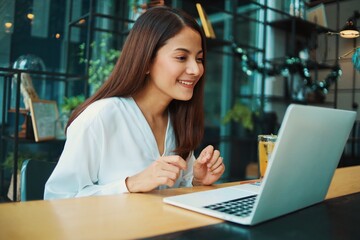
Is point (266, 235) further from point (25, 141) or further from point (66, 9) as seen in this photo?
point (66, 9)

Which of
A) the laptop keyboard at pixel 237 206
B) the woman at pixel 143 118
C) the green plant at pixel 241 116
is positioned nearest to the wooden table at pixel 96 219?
the laptop keyboard at pixel 237 206

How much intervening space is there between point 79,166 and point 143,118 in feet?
0.93

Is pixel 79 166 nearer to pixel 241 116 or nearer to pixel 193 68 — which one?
pixel 193 68

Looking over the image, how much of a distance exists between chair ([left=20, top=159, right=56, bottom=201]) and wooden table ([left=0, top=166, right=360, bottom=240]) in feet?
1.16

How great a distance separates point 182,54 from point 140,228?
783 mm

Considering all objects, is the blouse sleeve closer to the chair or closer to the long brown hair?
the chair

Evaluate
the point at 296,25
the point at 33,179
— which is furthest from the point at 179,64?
the point at 296,25

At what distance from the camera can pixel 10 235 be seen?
52cm

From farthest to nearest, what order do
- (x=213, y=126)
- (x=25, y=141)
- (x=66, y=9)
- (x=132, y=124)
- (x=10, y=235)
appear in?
(x=213, y=126) → (x=66, y=9) → (x=25, y=141) → (x=132, y=124) → (x=10, y=235)

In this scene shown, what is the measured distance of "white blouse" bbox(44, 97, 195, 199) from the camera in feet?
3.37

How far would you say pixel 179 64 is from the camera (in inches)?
49.7

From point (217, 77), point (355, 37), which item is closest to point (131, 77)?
point (355, 37)

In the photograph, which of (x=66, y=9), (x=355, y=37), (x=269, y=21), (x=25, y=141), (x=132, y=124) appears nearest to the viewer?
(x=355, y=37)

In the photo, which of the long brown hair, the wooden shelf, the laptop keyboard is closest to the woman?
the long brown hair
